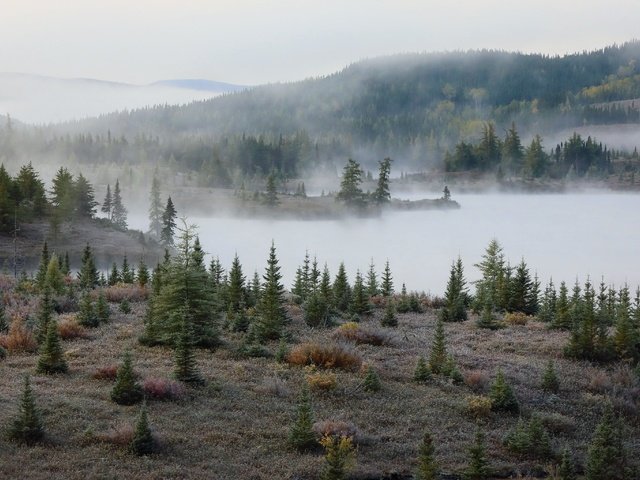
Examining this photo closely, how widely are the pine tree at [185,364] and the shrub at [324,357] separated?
380 cm

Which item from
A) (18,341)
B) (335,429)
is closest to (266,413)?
(335,429)

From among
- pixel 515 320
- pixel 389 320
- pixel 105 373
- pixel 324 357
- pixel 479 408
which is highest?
pixel 105 373

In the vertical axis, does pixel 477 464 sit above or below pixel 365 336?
above

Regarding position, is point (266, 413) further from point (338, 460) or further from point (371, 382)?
point (338, 460)

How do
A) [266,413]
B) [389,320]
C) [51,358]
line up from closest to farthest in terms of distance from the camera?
[266,413] < [51,358] < [389,320]

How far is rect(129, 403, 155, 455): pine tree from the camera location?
13.1 meters

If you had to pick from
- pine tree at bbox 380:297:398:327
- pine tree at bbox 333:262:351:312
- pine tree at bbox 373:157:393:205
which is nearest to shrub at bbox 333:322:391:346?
pine tree at bbox 380:297:398:327

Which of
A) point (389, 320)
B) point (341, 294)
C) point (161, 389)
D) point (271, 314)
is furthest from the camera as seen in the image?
point (341, 294)

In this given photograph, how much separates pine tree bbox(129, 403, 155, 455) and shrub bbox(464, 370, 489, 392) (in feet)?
33.7

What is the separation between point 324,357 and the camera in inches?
820

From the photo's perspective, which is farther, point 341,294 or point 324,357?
point 341,294

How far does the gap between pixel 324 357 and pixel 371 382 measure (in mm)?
2685

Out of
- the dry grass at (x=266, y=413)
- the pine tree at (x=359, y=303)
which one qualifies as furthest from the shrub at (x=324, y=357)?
the pine tree at (x=359, y=303)

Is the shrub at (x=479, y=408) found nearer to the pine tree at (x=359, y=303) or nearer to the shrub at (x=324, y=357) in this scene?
the shrub at (x=324, y=357)
